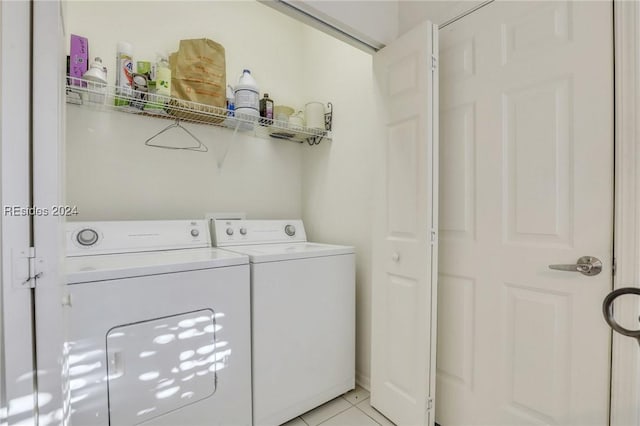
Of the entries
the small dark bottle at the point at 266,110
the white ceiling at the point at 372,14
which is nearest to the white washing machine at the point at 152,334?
the small dark bottle at the point at 266,110

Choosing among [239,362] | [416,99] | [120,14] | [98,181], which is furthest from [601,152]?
[120,14]

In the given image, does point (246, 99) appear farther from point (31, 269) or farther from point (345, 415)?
point (345, 415)

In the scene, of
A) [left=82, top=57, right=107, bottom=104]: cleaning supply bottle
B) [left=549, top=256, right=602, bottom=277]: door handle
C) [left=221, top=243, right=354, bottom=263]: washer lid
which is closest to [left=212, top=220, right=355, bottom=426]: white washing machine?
[left=221, top=243, right=354, bottom=263]: washer lid

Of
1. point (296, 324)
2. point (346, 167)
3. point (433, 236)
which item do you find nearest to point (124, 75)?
point (346, 167)

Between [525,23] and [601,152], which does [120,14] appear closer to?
[525,23]

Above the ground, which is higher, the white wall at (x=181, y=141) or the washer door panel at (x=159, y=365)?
the white wall at (x=181, y=141)

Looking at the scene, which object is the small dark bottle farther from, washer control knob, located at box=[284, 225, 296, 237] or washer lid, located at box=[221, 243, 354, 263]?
washer lid, located at box=[221, 243, 354, 263]

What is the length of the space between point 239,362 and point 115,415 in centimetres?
49

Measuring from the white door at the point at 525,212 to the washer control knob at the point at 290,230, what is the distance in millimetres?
1100

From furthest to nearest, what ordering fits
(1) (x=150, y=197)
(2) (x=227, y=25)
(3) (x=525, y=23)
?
1. (2) (x=227, y=25)
2. (1) (x=150, y=197)
3. (3) (x=525, y=23)

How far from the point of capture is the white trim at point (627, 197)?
97cm

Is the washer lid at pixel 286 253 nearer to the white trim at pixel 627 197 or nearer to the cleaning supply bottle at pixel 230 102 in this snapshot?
the cleaning supply bottle at pixel 230 102

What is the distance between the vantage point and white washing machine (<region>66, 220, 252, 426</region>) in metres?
1.08

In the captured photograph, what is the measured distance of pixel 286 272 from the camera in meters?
1.58
